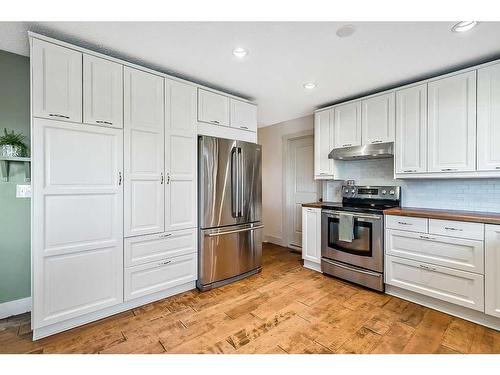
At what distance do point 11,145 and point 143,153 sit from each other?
1.07m

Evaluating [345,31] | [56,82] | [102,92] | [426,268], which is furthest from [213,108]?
[426,268]

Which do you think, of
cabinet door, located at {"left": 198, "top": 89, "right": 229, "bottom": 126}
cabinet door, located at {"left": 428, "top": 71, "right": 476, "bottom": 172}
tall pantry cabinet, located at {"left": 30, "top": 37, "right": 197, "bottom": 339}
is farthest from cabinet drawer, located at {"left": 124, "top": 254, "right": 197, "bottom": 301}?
cabinet door, located at {"left": 428, "top": 71, "right": 476, "bottom": 172}

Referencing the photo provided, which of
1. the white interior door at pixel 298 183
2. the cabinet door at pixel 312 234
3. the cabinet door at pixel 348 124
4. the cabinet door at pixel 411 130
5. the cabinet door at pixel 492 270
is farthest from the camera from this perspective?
the white interior door at pixel 298 183

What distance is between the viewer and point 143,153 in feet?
7.43

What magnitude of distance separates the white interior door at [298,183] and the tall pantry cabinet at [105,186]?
7.63 ft

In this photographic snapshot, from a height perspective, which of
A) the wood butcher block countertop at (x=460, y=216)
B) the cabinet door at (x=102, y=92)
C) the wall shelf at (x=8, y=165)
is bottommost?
the wood butcher block countertop at (x=460, y=216)

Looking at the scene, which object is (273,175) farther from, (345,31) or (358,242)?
(345,31)

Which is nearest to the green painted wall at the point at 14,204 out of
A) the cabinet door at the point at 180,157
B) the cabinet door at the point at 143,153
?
the cabinet door at the point at 143,153

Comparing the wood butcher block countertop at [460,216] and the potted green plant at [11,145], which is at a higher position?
the potted green plant at [11,145]

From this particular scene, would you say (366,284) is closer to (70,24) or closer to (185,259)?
(185,259)

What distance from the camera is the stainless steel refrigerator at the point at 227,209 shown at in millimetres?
2631

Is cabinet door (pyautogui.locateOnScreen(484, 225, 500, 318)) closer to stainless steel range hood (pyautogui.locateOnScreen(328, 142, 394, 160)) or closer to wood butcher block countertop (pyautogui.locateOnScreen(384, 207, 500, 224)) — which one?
wood butcher block countertop (pyautogui.locateOnScreen(384, 207, 500, 224))

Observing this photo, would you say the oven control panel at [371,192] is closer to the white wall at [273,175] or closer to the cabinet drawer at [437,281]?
the cabinet drawer at [437,281]

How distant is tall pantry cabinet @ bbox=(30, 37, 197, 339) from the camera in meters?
1.79
